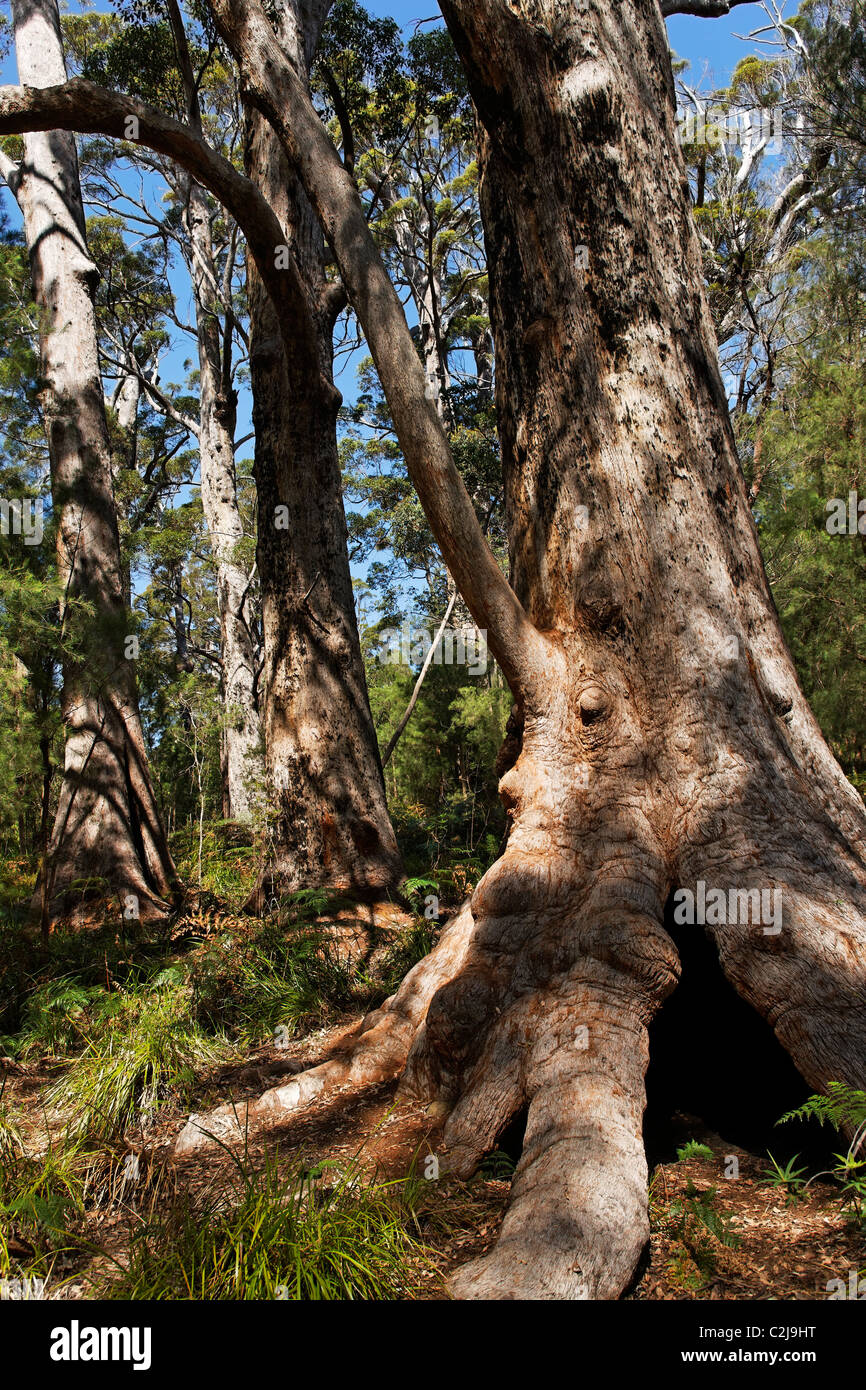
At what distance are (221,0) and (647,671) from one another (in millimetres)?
3898

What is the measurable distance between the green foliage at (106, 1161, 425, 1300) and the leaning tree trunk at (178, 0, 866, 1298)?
406mm

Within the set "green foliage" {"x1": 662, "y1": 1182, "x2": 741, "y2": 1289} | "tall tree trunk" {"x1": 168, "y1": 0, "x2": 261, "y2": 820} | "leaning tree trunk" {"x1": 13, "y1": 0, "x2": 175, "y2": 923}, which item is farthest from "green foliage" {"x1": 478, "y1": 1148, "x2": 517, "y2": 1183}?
"tall tree trunk" {"x1": 168, "y1": 0, "x2": 261, "y2": 820}

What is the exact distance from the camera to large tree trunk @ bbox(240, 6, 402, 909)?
211 inches

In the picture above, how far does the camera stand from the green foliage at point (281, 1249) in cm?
211

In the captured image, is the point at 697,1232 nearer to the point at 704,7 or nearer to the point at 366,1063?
the point at 366,1063

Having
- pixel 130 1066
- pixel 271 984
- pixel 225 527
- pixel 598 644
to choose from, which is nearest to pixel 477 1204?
pixel 130 1066

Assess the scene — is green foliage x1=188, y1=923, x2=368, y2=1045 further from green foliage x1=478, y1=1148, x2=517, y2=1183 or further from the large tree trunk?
green foliage x1=478, y1=1148, x2=517, y2=1183

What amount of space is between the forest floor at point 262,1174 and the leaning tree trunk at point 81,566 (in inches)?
72.1

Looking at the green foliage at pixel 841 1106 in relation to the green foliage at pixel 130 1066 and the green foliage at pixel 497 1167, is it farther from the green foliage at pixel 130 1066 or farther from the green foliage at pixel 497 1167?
the green foliage at pixel 130 1066

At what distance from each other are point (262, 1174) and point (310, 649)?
3.30 metres

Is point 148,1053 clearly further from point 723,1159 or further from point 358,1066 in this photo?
point 723,1159

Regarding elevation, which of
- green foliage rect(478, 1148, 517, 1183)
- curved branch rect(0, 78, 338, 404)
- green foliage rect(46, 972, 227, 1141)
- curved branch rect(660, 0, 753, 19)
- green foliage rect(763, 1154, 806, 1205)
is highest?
curved branch rect(660, 0, 753, 19)

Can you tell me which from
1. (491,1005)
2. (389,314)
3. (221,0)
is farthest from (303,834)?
(221,0)

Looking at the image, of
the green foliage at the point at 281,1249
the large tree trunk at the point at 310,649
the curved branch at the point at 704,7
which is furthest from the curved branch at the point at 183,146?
the green foliage at the point at 281,1249
